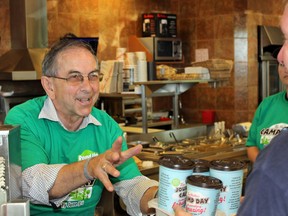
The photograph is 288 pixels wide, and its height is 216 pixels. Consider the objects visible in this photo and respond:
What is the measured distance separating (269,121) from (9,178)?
77.1 inches

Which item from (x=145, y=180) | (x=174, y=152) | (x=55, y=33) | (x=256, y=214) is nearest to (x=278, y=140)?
(x=256, y=214)

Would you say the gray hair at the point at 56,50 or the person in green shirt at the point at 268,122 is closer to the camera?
the gray hair at the point at 56,50

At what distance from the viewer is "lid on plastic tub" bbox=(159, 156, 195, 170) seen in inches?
55.4

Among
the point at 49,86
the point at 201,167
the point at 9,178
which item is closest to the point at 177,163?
the point at 201,167

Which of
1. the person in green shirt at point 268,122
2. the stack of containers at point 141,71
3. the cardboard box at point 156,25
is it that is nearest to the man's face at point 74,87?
the person in green shirt at point 268,122

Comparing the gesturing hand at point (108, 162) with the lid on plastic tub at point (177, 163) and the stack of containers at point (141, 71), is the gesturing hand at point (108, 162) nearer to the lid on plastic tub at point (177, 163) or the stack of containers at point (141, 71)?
the lid on plastic tub at point (177, 163)

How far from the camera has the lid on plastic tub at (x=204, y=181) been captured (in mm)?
1332

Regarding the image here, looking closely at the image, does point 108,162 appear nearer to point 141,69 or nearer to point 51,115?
point 51,115

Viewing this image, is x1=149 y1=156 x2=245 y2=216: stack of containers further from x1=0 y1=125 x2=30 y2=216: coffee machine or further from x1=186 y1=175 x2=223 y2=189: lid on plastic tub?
x1=0 y1=125 x2=30 y2=216: coffee machine

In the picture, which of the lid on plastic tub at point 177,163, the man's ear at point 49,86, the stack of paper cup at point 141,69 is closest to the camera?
the lid on plastic tub at point 177,163

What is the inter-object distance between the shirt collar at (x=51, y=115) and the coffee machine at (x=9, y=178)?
2.43 ft

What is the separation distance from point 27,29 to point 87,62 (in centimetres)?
305

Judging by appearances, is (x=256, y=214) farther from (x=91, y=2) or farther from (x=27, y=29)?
(x=91, y=2)

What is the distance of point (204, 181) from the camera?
1346 mm
